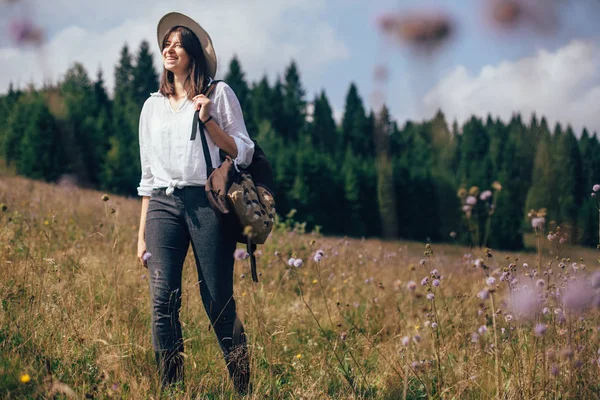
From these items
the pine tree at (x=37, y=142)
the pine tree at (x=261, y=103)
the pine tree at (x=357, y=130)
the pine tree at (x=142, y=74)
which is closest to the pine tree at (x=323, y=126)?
the pine tree at (x=357, y=130)

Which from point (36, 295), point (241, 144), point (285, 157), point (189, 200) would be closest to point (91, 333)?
point (36, 295)

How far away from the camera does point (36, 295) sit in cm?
292

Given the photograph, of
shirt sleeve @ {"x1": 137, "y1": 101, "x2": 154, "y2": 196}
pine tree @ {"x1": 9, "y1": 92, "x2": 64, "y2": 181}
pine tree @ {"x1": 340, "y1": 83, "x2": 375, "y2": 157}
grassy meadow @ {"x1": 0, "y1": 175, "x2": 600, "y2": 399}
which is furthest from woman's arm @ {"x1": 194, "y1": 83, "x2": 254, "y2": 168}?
pine tree @ {"x1": 340, "y1": 83, "x2": 375, "y2": 157}

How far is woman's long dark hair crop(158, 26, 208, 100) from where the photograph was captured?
2598 millimetres

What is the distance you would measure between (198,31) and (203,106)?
1.71ft

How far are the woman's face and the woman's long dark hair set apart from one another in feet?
0.06

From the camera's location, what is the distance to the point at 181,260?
8.29 ft

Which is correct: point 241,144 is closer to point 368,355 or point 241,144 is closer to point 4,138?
point 368,355

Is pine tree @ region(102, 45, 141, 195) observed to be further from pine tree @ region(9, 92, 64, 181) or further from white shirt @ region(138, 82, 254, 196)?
white shirt @ region(138, 82, 254, 196)

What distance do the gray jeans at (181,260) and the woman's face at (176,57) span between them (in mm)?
623

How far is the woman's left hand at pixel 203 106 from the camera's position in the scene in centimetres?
244

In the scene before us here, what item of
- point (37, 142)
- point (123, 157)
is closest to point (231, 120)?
point (37, 142)

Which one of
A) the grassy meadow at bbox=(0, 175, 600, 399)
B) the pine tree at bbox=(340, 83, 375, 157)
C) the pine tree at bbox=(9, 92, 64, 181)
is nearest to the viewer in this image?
the grassy meadow at bbox=(0, 175, 600, 399)

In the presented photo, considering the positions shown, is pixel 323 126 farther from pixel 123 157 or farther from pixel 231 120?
pixel 231 120
